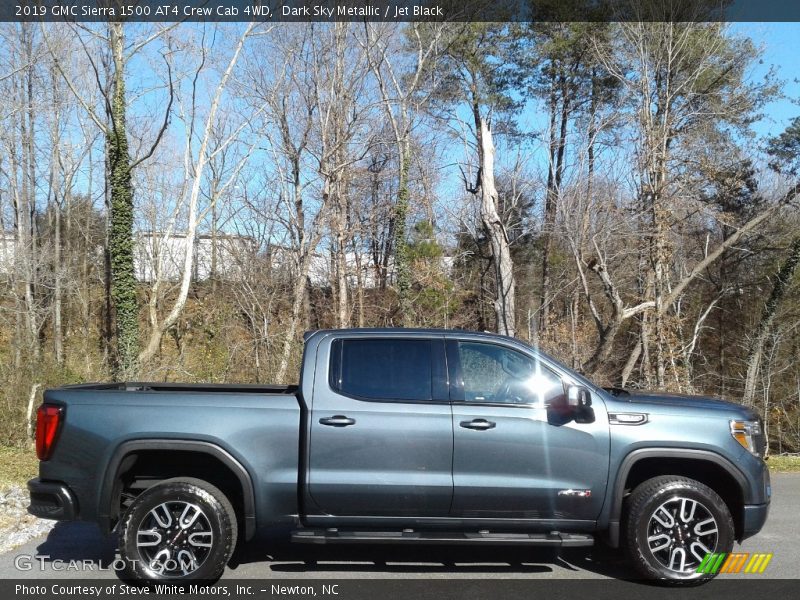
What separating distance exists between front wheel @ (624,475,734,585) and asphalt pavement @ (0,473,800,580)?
318mm

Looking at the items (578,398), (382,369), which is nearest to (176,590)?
(382,369)

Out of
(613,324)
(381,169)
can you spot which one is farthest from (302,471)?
(381,169)

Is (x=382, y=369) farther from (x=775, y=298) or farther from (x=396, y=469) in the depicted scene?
(x=775, y=298)

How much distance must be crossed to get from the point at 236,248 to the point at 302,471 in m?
25.2

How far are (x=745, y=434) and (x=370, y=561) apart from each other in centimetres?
309

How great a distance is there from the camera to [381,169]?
3228cm

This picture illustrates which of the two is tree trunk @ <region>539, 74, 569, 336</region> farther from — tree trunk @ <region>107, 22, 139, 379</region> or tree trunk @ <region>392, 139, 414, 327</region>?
tree trunk @ <region>107, 22, 139, 379</region>

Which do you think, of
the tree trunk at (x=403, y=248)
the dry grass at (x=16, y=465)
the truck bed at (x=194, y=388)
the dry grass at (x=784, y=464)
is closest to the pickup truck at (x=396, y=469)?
the truck bed at (x=194, y=388)

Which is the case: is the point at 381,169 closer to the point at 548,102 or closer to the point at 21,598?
the point at 548,102

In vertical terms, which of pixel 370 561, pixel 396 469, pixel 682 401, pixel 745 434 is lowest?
pixel 370 561

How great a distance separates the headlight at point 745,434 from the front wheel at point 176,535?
380cm

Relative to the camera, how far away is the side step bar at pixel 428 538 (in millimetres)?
5219

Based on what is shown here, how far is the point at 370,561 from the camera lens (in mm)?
5914

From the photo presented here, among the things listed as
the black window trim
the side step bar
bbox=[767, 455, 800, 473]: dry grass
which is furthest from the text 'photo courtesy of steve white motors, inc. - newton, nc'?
bbox=[767, 455, 800, 473]: dry grass
